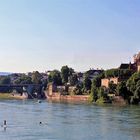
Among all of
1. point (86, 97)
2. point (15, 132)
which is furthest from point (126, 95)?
point (15, 132)

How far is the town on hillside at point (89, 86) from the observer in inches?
4169

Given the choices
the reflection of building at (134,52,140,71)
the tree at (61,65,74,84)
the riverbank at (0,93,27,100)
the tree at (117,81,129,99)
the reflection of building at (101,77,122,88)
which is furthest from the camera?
the riverbank at (0,93,27,100)

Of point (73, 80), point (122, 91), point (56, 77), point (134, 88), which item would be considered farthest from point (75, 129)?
point (56, 77)

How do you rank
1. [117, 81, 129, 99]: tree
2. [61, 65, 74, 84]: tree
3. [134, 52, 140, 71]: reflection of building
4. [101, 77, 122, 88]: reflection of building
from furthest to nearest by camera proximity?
[61, 65, 74, 84]: tree → [134, 52, 140, 71]: reflection of building → [101, 77, 122, 88]: reflection of building → [117, 81, 129, 99]: tree

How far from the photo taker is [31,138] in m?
42.2

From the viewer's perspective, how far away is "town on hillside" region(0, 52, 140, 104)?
106 metres

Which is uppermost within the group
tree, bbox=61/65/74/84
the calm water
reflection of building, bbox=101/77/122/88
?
tree, bbox=61/65/74/84

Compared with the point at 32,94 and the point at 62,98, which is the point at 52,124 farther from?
the point at 32,94

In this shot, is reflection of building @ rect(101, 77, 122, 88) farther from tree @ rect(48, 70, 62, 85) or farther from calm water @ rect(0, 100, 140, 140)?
calm water @ rect(0, 100, 140, 140)

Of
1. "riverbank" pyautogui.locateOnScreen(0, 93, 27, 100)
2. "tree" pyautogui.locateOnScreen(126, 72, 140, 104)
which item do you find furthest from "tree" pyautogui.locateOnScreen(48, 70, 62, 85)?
"tree" pyautogui.locateOnScreen(126, 72, 140, 104)

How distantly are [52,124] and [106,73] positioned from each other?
3079 inches

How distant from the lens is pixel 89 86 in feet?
451

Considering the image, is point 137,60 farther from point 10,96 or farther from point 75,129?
point 75,129

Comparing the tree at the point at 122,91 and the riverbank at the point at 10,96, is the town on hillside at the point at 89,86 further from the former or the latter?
the riverbank at the point at 10,96
